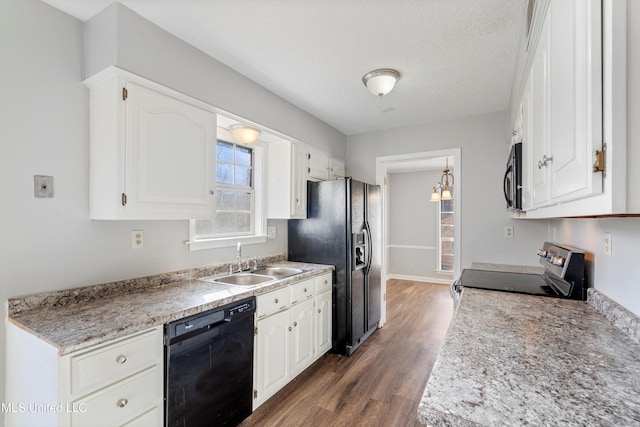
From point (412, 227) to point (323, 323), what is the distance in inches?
155

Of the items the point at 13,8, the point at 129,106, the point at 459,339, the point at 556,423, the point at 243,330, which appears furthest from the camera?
the point at 243,330

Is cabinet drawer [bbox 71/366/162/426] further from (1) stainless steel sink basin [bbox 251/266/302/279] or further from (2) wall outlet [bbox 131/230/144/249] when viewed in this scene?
(1) stainless steel sink basin [bbox 251/266/302/279]

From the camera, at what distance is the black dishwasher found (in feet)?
4.82

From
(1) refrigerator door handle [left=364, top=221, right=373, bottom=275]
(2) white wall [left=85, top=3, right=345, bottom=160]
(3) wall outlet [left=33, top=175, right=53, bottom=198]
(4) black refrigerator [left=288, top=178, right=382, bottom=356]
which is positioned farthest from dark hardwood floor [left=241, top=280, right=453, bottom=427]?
(2) white wall [left=85, top=3, right=345, bottom=160]

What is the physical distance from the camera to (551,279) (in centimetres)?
188

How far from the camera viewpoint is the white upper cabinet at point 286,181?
2.90 meters

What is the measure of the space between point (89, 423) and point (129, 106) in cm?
147

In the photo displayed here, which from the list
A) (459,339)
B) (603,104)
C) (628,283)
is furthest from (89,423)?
(628,283)

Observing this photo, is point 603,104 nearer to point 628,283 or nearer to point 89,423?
point 628,283

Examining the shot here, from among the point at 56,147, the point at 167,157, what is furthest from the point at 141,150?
the point at 56,147

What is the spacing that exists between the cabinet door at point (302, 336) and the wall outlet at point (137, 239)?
1.16 m

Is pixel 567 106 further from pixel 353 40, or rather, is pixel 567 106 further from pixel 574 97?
pixel 353 40

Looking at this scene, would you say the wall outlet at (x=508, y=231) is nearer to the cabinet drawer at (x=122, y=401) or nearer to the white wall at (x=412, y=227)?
the white wall at (x=412, y=227)

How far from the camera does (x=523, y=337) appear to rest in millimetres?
1110
